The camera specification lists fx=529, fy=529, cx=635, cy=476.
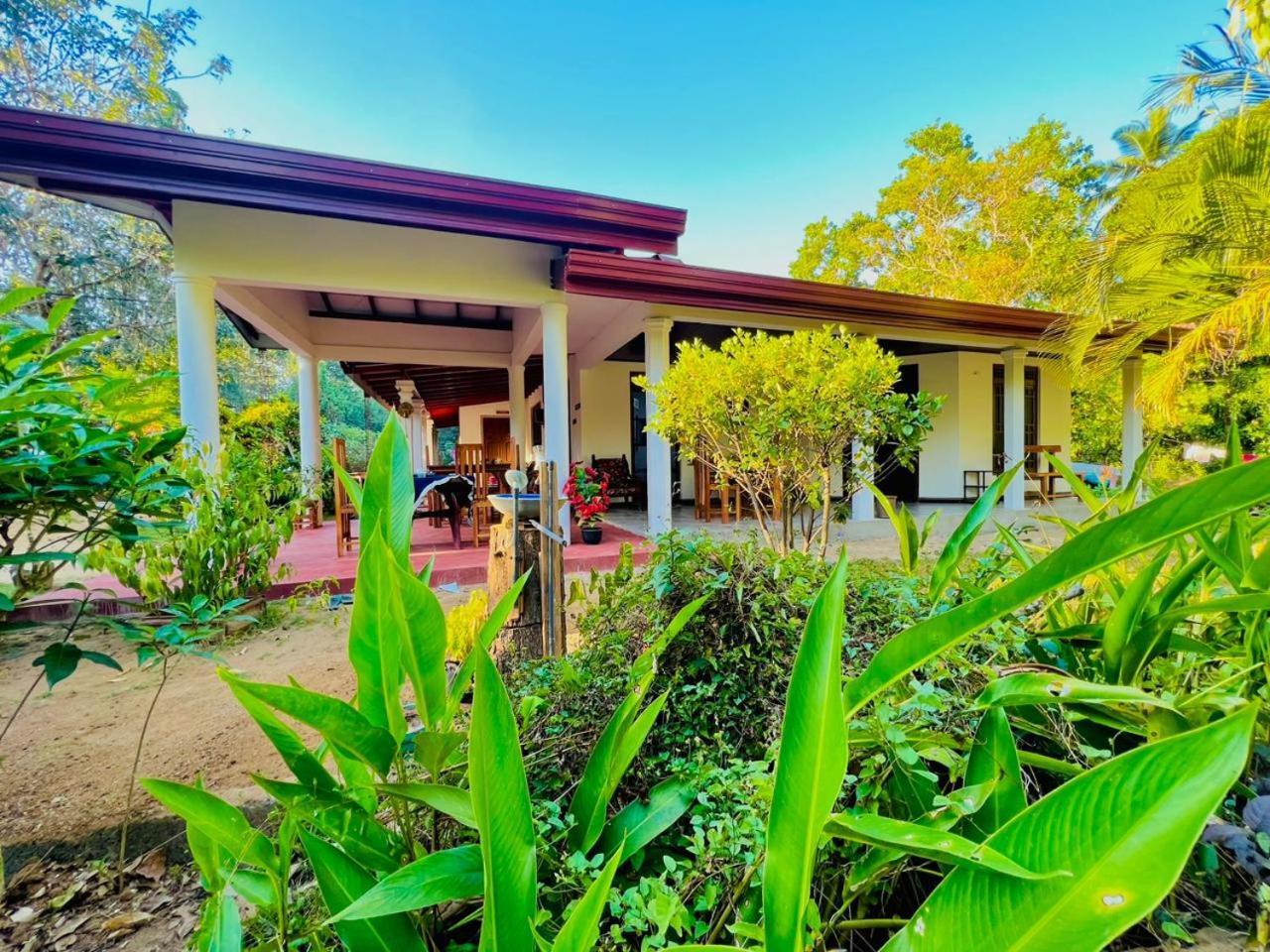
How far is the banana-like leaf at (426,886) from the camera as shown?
0.63 m

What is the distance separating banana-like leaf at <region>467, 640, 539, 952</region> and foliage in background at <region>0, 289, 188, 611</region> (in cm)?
106

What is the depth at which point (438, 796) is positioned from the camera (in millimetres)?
790

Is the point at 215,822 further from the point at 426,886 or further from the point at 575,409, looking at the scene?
the point at 575,409

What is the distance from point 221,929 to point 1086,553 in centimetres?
125

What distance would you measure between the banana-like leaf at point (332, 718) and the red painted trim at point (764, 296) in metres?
4.76

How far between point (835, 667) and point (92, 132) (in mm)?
5915

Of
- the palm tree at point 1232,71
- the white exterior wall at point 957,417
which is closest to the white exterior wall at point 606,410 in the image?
the white exterior wall at point 957,417

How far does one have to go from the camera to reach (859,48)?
1193 centimetres

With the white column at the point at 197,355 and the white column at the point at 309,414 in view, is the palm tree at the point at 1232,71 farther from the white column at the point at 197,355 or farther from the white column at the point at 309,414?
the white column at the point at 309,414

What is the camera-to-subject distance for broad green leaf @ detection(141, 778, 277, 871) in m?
0.86

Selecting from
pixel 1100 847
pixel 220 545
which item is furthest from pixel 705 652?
pixel 220 545

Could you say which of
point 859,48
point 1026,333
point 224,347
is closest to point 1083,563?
point 1026,333

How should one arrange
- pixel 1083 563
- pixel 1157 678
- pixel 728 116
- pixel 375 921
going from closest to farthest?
1. pixel 1083 563
2. pixel 375 921
3. pixel 1157 678
4. pixel 728 116

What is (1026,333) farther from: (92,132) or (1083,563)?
(92,132)
